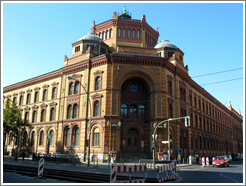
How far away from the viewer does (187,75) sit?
44.2 meters

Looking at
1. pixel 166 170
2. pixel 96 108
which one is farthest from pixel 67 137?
pixel 166 170

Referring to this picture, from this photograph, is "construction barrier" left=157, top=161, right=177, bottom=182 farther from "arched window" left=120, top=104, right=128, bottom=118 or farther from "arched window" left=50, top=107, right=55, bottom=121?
"arched window" left=50, top=107, right=55, bottom=121

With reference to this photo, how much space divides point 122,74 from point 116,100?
4.11 metres

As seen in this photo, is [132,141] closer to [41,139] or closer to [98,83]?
[98,83]

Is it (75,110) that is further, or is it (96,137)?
(75,110)

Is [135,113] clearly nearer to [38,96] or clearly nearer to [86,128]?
[86,128]

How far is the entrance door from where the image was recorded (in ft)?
113

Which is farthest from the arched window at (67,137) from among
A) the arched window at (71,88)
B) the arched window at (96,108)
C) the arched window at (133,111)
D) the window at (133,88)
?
the window at (133,88)

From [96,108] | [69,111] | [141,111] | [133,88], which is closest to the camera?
[96,108]

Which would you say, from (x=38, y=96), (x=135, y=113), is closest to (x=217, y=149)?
(x=135, y=113)

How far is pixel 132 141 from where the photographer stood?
3481cm

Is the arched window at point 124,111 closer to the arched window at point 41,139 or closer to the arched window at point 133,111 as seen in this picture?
the arched window at point 133,111

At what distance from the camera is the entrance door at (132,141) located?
34.6 meters

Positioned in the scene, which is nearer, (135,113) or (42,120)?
(135,113)
